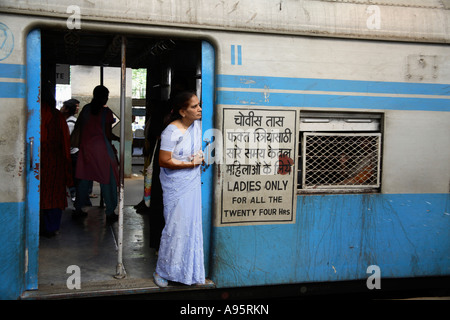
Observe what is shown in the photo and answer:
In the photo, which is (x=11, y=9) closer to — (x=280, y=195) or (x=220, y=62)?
(x=220, y=62)

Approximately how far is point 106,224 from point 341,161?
2.86m

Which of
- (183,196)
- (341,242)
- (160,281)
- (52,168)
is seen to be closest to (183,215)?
(183,196)

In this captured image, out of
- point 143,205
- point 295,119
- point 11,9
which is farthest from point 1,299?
point 143,205

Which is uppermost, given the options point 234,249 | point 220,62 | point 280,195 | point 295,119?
point 220,62

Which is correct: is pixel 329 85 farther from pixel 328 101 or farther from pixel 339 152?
pixel 339 152

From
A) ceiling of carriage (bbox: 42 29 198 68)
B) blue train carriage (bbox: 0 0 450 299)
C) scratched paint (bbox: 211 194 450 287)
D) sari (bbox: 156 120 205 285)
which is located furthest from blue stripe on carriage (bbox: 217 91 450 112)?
ceiling of carriage (bbox: 42 29 198 68)

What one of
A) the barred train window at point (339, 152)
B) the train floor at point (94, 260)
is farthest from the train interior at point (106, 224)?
the barred train window at point (339, 152)

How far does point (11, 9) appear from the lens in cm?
305

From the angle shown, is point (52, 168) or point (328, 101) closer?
point (328, 101)

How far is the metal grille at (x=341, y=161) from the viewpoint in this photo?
3799mm

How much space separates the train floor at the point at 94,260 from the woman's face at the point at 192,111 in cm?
127

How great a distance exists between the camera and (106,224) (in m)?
5.36

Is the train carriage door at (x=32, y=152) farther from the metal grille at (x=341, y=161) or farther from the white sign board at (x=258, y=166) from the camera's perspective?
the metal grille at (x=341, y=161)

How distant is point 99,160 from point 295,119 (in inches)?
101
